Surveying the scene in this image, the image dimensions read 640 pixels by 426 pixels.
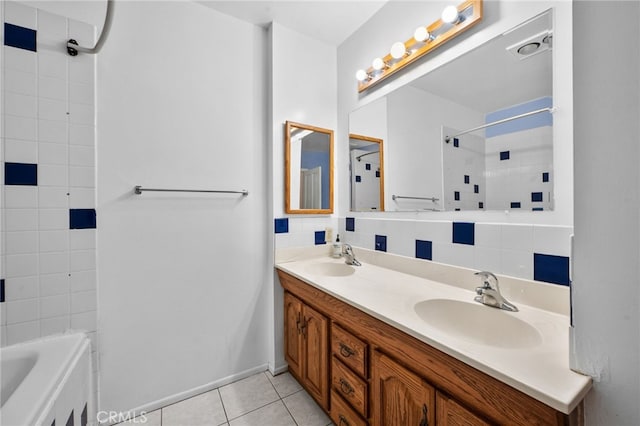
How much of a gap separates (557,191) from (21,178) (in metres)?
2.15

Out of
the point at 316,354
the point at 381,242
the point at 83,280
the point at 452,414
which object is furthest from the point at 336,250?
the point at 83,280

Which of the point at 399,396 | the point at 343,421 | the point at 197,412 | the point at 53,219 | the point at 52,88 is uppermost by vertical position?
the point at 52,88

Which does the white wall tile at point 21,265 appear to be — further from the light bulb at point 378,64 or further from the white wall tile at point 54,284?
the light bulb at point 378,64

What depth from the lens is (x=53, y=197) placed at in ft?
3.74

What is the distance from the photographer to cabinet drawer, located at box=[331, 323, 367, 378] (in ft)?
3.36

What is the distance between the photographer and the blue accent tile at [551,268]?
881mm

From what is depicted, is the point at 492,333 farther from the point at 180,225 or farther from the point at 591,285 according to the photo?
the point at 180,225

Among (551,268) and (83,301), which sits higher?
(551,268)

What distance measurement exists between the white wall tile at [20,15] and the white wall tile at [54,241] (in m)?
0.91

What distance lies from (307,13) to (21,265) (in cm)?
202

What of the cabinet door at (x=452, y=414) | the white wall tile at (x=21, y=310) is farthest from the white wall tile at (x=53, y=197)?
the cabinet door at (x=452, y=414)

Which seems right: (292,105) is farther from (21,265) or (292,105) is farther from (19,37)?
(21,265)

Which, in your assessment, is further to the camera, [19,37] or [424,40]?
[424,40]

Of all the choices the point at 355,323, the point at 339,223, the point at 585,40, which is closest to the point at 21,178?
the point at 355,323
